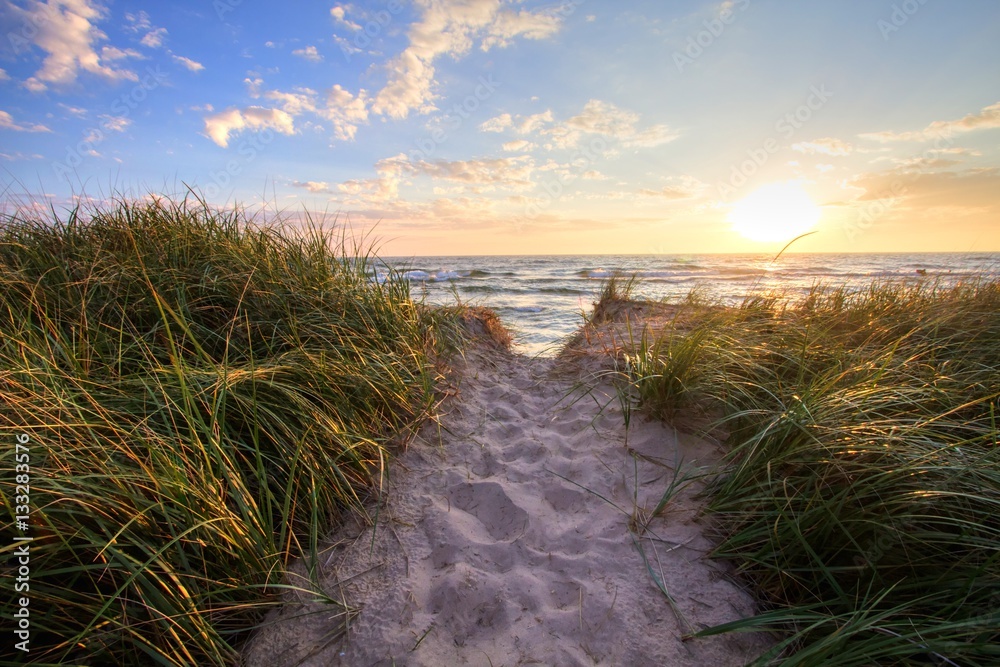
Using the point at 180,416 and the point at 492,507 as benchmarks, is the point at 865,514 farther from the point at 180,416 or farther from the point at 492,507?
the point at 180,416

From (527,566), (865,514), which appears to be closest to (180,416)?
(527,566)

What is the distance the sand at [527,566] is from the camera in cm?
142

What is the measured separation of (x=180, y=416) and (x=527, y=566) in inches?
64.7

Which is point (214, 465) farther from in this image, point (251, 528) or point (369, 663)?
point (369, 663)

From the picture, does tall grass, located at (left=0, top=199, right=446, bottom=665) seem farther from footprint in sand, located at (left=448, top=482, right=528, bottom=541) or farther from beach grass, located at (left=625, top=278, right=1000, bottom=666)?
beach grass, located at (left=625, top=278, right=1000, bottom=666)

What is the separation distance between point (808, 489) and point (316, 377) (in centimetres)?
230

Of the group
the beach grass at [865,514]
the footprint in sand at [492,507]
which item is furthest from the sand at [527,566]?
the beach grass at [865,514]

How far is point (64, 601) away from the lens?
3.60 feet

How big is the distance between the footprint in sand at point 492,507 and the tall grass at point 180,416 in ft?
1.61

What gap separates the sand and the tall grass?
8.4 inches

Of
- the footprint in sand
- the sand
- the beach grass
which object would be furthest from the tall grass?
the beach grass

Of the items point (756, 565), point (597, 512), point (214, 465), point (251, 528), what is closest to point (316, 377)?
point (214, 465)

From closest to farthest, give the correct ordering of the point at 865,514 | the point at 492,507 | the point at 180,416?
the point at 865,514
the point at 180,416
the point at 492,507

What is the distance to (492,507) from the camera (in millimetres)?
2199
